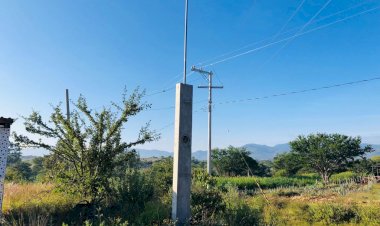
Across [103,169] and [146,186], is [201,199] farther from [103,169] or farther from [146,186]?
[103,169]

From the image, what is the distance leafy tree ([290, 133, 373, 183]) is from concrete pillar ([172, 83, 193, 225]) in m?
37.6

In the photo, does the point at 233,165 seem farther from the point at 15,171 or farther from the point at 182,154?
the point at 182,154

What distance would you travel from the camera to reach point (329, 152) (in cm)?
4194

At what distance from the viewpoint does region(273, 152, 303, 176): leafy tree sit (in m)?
46.4

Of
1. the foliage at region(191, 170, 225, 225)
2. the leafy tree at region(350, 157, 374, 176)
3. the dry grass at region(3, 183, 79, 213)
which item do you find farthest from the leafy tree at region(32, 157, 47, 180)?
the leafy tree at region(350, 157, 374, 176)

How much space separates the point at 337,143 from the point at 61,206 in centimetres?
3985

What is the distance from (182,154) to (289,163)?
46.7m

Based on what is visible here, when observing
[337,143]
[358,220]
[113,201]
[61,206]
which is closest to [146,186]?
[113,201]

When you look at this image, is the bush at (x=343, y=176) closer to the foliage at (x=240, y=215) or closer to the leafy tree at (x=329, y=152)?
the leafy tree at (x=329, y=152)

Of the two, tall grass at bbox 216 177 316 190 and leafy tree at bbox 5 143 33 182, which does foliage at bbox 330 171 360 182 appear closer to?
tall grass at bbox 216 177 316 190

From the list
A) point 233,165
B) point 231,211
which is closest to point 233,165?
point 233,165

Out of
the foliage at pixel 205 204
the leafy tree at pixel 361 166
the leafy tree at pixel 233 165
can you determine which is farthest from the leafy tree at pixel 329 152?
the foliage at pixel 205 204

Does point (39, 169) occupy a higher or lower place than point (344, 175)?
higher

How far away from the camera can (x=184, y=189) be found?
24.0 ft
